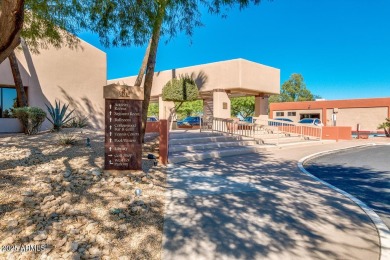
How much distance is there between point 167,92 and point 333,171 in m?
13.2

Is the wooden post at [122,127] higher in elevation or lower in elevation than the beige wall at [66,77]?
lower

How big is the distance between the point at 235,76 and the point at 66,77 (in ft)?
34.7

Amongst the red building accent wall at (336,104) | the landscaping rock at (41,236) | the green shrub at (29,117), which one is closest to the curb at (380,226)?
the landscaping rock at (41,236)

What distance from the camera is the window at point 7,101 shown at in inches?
509

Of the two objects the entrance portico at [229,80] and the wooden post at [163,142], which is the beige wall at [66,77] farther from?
the wooden post at [163,142]

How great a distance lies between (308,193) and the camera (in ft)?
18.3

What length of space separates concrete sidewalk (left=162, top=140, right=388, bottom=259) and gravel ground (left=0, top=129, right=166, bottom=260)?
1.24 ft

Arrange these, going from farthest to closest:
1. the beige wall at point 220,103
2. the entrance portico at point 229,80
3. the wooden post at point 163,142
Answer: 1. the beige wall at point 220,103
2. the entrance portico at point 229,80
3. the wooden post at point 163,142

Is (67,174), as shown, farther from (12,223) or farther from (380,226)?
(380,226)

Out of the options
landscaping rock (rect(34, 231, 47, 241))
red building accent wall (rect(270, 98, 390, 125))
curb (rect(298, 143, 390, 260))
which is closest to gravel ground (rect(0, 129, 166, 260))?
landscaping rock (rect(34, 231, 47, 241))

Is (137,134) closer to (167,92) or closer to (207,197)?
(207,197)

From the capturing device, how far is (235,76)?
59.3 feet

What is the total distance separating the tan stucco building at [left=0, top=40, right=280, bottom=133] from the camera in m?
12.9

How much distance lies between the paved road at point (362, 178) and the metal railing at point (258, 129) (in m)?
4.55
